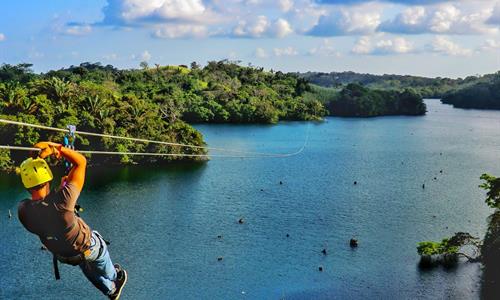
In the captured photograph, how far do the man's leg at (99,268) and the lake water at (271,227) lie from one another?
839 inches

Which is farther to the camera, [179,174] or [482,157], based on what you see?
[482,157]

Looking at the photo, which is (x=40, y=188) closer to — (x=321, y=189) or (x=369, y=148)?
(x=321, y=189)

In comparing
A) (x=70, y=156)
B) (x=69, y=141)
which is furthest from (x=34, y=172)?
(x=69, y=141)

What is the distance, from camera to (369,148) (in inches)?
3204

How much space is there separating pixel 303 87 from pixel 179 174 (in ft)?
320

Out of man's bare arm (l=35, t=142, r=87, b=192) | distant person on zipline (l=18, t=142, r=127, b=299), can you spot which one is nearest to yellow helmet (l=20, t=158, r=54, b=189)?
distant person on zipline (l=18, t=142, r=127, b=299)

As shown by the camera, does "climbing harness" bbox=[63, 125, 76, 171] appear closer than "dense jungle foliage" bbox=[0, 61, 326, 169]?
Yes

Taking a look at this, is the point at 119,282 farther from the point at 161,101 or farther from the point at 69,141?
the point at 161,101

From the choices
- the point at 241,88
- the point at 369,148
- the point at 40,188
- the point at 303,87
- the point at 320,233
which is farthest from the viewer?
the point at 303,87

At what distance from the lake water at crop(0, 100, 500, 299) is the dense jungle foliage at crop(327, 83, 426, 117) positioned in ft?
240

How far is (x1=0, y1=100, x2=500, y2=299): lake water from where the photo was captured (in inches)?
1160

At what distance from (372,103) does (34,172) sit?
469 ft

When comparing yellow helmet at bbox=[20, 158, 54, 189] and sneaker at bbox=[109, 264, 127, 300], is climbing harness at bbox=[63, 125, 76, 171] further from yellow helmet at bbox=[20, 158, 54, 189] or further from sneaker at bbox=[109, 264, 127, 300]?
sneaker at bbox=[109, 264, 127, 300]

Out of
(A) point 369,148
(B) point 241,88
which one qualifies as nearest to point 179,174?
(A) point 369,148
